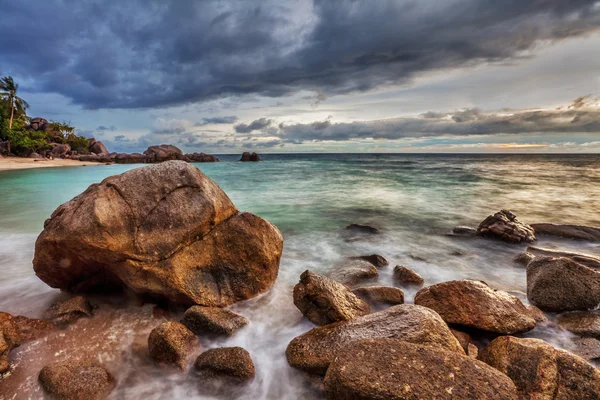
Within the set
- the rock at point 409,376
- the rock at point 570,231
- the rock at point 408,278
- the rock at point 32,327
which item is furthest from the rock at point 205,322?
the rock at point 570,231

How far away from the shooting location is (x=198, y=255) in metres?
4.61

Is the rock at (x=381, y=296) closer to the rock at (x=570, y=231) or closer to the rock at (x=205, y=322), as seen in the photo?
the rock at (x=205, y=322)

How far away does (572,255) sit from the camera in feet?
23.2

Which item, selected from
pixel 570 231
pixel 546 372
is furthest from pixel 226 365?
pixel 570 231

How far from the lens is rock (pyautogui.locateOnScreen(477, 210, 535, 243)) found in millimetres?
8570

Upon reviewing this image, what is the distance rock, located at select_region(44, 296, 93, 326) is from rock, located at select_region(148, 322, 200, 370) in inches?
52.4

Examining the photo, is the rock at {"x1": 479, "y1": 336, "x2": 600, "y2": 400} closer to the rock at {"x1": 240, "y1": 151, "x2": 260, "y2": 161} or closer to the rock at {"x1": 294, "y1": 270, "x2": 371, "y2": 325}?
the rock at {"x1": 294, "y1": 270, "x2": 371, "y2": 325}

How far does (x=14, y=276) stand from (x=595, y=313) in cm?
975

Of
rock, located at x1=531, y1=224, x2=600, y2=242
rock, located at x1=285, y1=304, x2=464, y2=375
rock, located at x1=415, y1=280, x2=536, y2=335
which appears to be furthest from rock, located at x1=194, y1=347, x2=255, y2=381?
rock, located at x1=531, y1=224, x2=600, y2=242

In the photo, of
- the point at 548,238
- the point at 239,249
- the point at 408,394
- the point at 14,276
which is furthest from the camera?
the point at 548,238

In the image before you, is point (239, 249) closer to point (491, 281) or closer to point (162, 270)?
point (162, 270)

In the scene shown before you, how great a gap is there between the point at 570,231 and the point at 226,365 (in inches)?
414

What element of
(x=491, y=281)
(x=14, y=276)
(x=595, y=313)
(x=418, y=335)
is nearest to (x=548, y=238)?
(x=491, y=281)

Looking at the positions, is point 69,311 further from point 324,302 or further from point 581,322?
point 581,322
